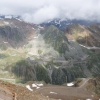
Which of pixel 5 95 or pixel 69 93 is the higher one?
pixel 5 95

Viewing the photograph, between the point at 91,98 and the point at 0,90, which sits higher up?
the point at 0,90

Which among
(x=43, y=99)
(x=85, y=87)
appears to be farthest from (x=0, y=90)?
(x=85, y=87)

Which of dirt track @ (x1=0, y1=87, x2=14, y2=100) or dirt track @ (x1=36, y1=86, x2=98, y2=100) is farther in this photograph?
dirt track @ (x1=36, y1=86, x2=98, y2=100)

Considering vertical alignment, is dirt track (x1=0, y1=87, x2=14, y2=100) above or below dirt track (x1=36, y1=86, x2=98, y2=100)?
above

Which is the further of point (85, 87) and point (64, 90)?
point (85, 87)

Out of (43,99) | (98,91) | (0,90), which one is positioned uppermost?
(0,90)

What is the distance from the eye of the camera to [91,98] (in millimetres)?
167750

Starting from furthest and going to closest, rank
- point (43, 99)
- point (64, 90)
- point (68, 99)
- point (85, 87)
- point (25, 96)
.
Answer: point (85, 87) < point (64, 90) < point (68, 99) < point (43, 99) < point (25, 96)

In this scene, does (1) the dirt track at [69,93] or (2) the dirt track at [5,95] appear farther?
(1) the dirt track at [69,93]

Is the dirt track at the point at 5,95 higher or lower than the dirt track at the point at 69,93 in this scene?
higher

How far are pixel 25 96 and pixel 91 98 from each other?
111124 millimetres

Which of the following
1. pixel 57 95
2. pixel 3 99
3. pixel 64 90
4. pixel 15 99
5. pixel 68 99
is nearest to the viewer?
pixel 3 99

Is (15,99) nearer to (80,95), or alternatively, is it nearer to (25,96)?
(25,96)

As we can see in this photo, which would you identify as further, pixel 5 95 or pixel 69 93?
pixel 69 93
